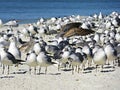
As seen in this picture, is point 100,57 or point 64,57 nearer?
point 100,57

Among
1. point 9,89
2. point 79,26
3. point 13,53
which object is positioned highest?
point 79,26

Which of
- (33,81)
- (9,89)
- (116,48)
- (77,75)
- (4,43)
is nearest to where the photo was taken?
(9,89)

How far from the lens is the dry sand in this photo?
1534cm

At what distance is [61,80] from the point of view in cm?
1636

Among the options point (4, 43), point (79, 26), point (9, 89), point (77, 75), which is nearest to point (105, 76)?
point (77, 75)

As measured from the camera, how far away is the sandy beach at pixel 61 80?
15.3 meters

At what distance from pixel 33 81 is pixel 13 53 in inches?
110

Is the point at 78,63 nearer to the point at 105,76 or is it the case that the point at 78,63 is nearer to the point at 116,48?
the point at 105,76

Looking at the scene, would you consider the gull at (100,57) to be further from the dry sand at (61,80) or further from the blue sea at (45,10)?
the blue sea at (45,10)

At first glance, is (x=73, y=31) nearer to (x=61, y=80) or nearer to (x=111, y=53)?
(x=111, y=53)

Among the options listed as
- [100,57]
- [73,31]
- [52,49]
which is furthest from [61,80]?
[73,31]

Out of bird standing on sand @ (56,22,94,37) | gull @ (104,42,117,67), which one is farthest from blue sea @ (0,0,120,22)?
gull @ (104,42,117,67)

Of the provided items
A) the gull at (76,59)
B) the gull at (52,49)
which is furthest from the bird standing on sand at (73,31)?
the gull at (76,59)

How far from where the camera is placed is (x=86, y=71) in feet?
59.1
